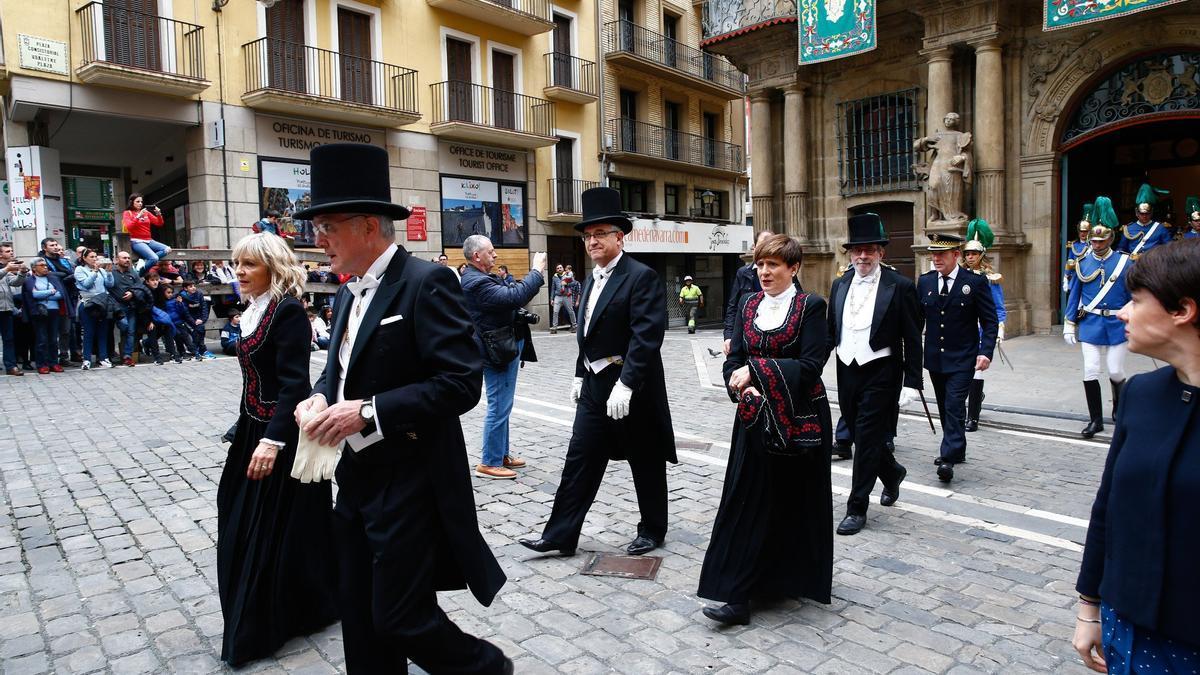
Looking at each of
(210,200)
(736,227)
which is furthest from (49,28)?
(736,227)

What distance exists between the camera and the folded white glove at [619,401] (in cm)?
456

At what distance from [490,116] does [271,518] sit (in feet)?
76.2

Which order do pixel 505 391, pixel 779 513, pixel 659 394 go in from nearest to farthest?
1. pixel 779 513
2. pixel 659 394
3. pixel 505 391

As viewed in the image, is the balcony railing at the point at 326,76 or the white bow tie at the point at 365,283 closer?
the white bow tie at the point at 365,283

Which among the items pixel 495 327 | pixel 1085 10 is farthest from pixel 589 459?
pixel 1085 10

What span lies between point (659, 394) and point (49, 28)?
59.6 ft

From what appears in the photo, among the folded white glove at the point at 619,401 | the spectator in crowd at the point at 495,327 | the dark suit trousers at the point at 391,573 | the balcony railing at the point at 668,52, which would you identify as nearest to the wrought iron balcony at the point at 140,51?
the spectator in crowd at the point at 495,327

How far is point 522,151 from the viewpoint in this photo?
2686cm

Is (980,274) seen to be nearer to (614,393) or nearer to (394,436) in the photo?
(614,393)

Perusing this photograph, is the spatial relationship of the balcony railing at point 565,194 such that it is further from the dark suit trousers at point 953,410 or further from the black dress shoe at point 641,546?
the black dress shoe at point 641,546

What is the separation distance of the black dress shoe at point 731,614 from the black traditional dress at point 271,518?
5.94ft

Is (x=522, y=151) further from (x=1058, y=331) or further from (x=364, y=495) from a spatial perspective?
(x=364, y=495)

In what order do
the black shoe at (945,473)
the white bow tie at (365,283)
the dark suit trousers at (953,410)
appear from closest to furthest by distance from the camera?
the white bow tie at (365,283) → the black shoe at (945,473) → the dark suit trousers at (953,410)

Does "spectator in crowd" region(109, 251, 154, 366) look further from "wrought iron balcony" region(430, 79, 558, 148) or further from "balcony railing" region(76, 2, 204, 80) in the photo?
"wrought iron balcony" region(430, 79, 558, 148)
